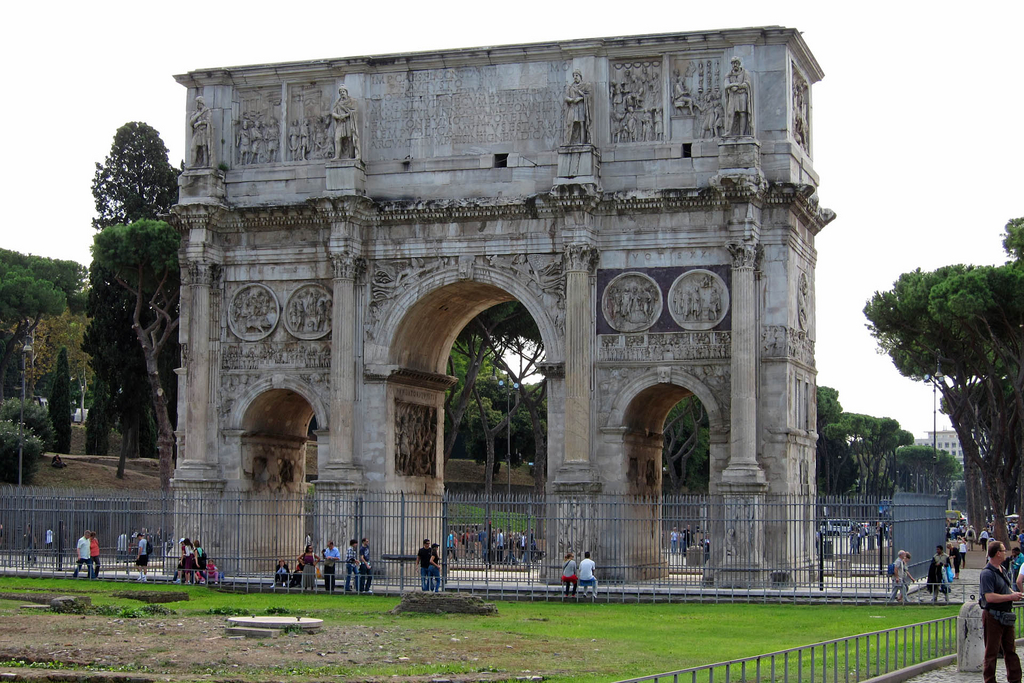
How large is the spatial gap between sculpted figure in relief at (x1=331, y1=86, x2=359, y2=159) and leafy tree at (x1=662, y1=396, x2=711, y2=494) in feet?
80.7

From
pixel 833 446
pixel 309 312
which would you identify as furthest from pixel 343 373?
pixel 833 446

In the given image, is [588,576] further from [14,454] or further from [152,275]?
[14,454]

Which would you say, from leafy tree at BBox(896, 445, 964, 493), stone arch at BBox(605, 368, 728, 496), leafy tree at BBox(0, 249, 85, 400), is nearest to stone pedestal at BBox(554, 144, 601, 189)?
stone arch at BBox(605, 368, 728, 496)

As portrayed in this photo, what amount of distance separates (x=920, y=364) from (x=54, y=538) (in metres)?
28.4

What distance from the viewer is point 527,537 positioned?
97.2ft

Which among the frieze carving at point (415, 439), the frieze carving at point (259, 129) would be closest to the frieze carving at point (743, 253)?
the frieze carving at point (415, 439)

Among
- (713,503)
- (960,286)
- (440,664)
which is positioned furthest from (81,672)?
(960,286)

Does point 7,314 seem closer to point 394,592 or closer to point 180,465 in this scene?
point 180,465

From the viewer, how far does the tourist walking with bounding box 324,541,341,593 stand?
2858cm

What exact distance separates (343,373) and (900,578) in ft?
42.2

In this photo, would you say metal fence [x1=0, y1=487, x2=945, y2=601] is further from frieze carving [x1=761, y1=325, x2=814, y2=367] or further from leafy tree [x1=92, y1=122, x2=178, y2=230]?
leafy tree [x1=92, y1=122, x2=178, y2=230]

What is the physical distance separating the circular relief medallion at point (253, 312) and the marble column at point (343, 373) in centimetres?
178

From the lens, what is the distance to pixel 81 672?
50.1 feet

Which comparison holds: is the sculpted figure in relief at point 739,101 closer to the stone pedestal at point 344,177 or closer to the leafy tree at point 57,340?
the stone pedestal at point 344,177
